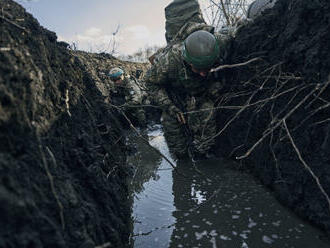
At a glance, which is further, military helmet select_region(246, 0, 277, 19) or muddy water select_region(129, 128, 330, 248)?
military helmet select_region(246, 0, 277, 19)

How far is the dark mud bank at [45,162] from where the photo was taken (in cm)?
103

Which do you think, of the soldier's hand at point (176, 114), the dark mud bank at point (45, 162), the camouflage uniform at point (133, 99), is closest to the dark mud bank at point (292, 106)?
the soldier's hand at point (176, 114)

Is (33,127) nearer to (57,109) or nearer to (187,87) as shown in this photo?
(57,109)

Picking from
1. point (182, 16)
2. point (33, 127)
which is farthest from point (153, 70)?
point (33, 127)

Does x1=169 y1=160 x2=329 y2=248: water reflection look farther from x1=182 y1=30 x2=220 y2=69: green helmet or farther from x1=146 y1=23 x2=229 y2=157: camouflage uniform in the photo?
x1=182 y1=30 x2=220 y2=69: green helmet

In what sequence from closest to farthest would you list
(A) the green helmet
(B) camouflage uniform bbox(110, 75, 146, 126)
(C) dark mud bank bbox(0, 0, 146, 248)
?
Result: (C) dark mud bank bbox(0, 0, 146, 248)
(A) the green helmet
(B) camouflage uniform bbox(110, 75, 146, 126)

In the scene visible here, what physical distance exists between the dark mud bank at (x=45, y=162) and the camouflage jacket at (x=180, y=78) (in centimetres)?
166

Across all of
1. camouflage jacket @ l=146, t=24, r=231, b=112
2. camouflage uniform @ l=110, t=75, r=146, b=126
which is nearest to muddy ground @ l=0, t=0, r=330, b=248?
camouflage jacket @ l=146, t=24, r=231, b=112

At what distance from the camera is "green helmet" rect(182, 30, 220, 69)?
3.27 metres

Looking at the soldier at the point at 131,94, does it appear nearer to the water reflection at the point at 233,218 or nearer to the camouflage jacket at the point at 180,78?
the camouflage jacket at the point at 180,78

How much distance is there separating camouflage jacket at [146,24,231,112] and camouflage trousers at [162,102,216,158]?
0.63 feet

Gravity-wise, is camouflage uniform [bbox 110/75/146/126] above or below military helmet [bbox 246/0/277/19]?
below

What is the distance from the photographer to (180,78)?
3.80m

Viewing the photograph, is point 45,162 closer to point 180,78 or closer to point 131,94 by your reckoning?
point 180,78
